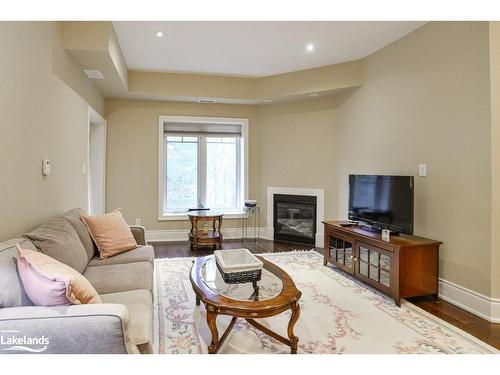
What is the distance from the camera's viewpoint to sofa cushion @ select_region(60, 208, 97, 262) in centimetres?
244

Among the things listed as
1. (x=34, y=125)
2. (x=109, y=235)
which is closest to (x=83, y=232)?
(x=109, y=235)

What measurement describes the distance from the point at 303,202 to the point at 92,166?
136 inches

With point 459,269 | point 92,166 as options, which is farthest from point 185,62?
point 459,269

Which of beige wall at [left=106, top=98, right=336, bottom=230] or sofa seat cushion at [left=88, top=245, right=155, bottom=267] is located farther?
beige wall at [left=106, top=98, right=336, bottom=230]

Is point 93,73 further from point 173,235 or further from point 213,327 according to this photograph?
point 213,327

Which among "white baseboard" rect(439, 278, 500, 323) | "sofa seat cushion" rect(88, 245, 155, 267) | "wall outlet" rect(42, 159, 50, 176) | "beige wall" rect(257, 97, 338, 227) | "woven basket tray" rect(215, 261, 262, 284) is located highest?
"beige wall" rect(257, 97, 338, 227)

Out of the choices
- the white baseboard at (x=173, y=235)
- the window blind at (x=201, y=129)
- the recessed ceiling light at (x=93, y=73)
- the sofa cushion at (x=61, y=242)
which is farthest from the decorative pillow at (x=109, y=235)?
the window blind at (x=201, y=129)

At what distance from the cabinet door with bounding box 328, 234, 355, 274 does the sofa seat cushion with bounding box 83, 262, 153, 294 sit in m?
2.16

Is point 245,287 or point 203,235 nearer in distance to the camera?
point 245,287

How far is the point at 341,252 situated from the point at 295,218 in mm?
1699

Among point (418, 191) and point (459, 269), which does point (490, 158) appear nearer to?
point (418, 191)

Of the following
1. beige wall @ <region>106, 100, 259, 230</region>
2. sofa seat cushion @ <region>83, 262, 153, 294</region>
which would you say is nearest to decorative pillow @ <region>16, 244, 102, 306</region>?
sofa seat cushion @ <region>83, 262, 153, 294</region>

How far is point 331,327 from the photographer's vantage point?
232 cm

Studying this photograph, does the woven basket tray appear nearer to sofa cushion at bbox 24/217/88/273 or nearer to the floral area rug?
the floral area rug
